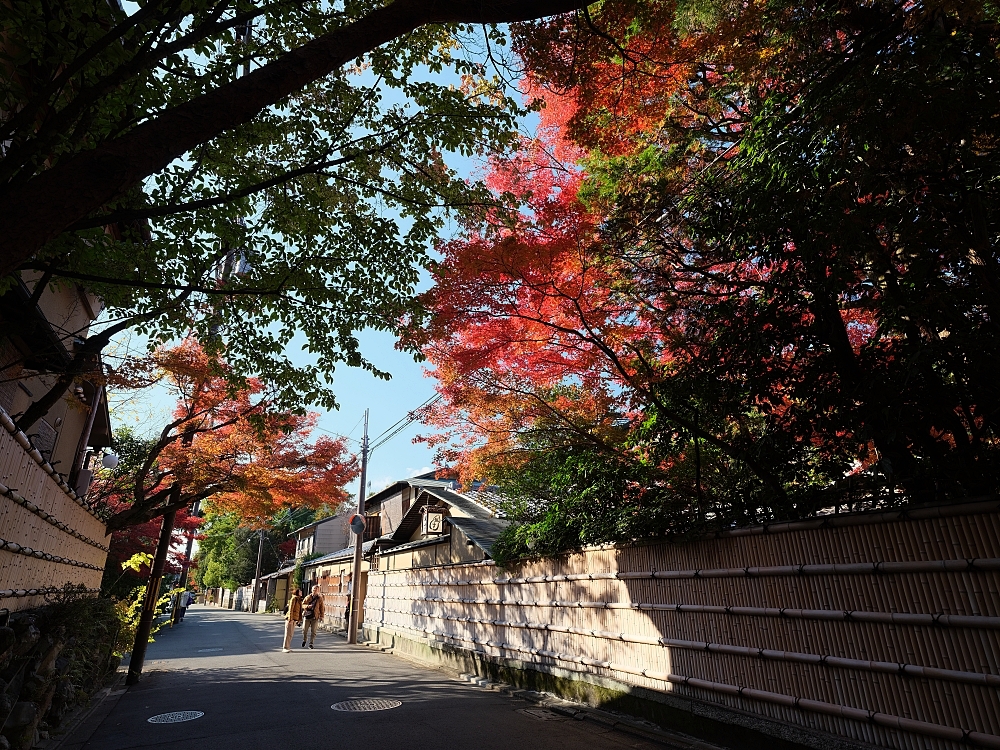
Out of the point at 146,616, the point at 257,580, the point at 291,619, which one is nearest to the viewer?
the point at 146,616

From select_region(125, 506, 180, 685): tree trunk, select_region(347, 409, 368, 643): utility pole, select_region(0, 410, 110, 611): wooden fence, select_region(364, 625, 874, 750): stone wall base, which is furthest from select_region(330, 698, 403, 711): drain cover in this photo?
select_region(347, 409, 368, 643): utility pole

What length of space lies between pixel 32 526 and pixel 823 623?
32.1ft

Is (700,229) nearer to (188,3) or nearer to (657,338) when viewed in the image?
(657,338)

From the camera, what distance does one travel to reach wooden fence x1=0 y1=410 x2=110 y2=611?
6.13 metres

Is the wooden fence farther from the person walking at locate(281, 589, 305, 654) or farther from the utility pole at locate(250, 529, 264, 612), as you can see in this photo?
the utility pole at locate(250, 529, 264, 612)

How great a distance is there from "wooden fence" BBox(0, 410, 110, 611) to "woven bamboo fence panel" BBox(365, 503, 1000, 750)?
8113mm

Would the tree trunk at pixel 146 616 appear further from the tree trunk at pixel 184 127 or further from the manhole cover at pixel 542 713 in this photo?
the tree trunk at pixel 184 127

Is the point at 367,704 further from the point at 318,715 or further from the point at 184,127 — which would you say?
the point at 184,127

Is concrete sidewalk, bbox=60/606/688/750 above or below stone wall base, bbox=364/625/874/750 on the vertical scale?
below

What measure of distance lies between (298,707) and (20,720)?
4833 millimetres

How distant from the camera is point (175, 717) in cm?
931

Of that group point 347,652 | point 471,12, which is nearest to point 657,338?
point 471,12

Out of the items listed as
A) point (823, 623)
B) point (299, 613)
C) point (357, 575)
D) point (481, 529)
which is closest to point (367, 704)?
point (481, 529)

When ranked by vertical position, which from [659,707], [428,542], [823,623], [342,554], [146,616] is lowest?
[659,707]
